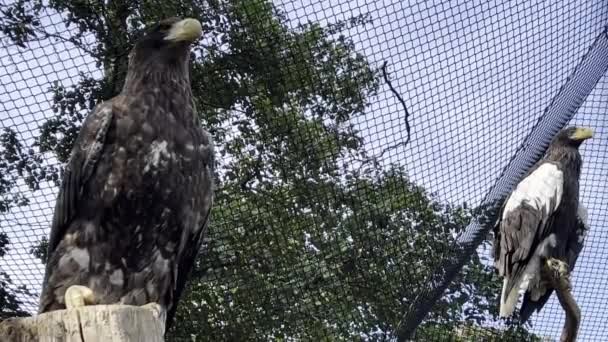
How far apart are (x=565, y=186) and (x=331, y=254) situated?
130cm

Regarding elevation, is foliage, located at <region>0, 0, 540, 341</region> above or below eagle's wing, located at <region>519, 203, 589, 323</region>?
above

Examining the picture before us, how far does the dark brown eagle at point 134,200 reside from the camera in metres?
2.10

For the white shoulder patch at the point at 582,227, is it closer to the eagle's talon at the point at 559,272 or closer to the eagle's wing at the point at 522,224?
the eagle's wing at the point at 522,224

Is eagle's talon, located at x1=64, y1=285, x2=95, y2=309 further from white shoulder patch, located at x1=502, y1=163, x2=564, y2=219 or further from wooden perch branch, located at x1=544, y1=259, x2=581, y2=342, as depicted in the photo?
white shoulder patch, located at x1=502, y1=163, x2=564, y2=219

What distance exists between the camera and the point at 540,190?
396 centimetres

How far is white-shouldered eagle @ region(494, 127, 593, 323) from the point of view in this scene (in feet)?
12.6

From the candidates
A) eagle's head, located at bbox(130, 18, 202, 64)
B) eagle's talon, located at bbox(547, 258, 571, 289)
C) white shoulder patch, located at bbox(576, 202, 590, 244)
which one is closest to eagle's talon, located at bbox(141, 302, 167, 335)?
eagle's head, located at bbox(130, 18, 202, 64)

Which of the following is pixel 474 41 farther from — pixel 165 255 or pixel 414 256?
pixel 165 255

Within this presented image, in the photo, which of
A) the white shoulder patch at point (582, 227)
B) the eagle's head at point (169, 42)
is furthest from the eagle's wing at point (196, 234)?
the white shoulder patch at point (582, 227)

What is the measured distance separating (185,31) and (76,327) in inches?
47.3

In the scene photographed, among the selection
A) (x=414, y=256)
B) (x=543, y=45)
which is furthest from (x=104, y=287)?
(x=543, y=45)

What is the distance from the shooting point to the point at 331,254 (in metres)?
3.73

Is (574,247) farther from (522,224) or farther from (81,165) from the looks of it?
(81,165)

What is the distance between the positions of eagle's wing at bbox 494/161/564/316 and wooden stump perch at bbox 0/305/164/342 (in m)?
2.78
